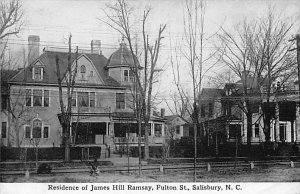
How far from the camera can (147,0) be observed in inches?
194

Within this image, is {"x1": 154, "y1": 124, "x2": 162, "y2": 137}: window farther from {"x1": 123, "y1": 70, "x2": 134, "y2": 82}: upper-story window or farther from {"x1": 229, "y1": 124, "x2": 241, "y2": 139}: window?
{"x1": 229, "y1": 124, "x2": 241, "y2": 139}: window

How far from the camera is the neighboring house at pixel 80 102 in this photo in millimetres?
5613

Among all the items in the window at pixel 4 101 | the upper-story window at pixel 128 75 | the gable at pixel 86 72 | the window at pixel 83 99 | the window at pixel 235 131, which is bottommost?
the window at pixel 235 131

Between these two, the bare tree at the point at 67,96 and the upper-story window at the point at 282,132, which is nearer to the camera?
the bare tree at the point at 67,96

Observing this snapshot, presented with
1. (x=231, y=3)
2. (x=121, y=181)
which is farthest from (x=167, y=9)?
(x=121, y=181)

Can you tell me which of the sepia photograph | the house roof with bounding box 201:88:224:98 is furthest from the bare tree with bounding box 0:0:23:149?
the house roof with bounding box 201:88:224:98

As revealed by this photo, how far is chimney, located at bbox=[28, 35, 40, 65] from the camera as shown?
5144 millimetres

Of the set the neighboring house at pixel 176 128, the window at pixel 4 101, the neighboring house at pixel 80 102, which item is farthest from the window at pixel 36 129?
the neighboring house at pixel 176 128

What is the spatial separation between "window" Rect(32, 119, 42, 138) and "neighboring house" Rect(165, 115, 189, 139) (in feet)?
7.29

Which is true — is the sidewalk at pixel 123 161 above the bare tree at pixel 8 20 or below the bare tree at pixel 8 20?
below

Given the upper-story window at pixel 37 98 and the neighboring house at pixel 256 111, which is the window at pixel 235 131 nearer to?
the neighboring house at pixel 256 111

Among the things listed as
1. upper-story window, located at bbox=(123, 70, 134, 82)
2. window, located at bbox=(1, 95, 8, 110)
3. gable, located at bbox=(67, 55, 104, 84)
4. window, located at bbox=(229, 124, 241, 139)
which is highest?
gable, located at bbox=(67, 55, 104, 84)

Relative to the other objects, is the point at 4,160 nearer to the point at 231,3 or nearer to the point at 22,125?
the point at 22,125

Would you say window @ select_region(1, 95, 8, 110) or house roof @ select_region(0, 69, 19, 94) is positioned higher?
house roof @ select_region(0, 69, 19, 94)
